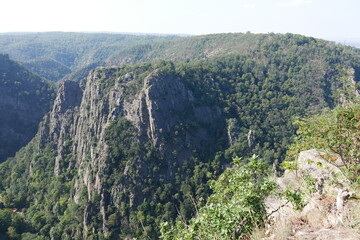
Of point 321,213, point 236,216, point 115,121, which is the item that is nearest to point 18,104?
point 115,121

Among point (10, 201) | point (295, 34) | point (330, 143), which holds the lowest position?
point (10, 201)

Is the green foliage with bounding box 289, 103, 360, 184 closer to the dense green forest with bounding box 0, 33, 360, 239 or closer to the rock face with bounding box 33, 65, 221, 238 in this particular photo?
the dense green forest with bounding box 0, 33, 360, 239

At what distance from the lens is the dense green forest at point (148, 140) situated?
67438 mm

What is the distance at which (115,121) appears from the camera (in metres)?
78.7

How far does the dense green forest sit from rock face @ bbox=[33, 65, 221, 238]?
34 cm

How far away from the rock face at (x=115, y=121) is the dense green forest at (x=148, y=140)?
13.4 inches

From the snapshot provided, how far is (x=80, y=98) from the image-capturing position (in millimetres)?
103750

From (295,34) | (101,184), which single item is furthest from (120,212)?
(295,34)

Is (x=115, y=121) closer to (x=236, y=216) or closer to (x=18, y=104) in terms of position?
(x=236, y=216)

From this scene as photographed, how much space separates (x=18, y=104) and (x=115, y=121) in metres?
86.7

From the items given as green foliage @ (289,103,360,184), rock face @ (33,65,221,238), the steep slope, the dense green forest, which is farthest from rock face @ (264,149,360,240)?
the steep slope

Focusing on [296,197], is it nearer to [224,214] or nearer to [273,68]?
[224,214]

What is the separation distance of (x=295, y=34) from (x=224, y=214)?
16587 cm

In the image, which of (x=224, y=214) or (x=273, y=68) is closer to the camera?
(x=224, y=214)
